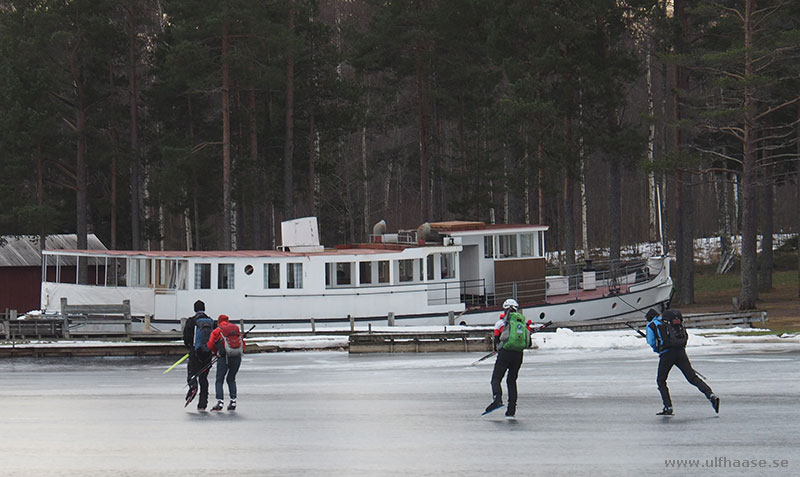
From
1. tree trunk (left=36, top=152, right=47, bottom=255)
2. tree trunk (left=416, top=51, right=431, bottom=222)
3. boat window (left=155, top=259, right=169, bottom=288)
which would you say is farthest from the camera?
tree trunk (left=416, top=51, right=431, bottom=222)

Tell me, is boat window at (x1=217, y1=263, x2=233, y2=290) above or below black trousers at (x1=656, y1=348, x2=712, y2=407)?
above

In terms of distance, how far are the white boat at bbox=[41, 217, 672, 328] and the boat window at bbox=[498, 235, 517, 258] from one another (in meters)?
0.03

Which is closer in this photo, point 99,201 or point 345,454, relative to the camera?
point 345,454

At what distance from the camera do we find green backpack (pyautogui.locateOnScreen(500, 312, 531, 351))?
15.5 m

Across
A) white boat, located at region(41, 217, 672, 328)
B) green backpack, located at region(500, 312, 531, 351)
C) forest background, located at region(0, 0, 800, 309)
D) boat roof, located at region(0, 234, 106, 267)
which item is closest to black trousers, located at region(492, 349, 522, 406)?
green backpack, located at region(500, 312, 531, 351)

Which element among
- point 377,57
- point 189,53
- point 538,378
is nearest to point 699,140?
point 377,57

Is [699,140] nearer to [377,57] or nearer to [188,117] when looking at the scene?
[377,57]

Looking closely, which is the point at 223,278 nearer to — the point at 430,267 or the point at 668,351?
the point at 430,267

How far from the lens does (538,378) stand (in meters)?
20.8

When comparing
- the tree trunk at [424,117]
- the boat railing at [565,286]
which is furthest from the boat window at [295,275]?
the tree trunk at [424,117]

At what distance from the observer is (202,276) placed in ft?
102

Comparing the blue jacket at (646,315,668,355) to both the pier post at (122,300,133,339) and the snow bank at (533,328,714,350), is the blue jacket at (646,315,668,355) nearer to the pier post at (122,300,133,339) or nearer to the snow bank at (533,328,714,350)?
the snow bank at (533,328,714,350)

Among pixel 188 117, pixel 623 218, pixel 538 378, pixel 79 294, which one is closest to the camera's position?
pixel 538 378

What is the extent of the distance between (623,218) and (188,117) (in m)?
37.7
